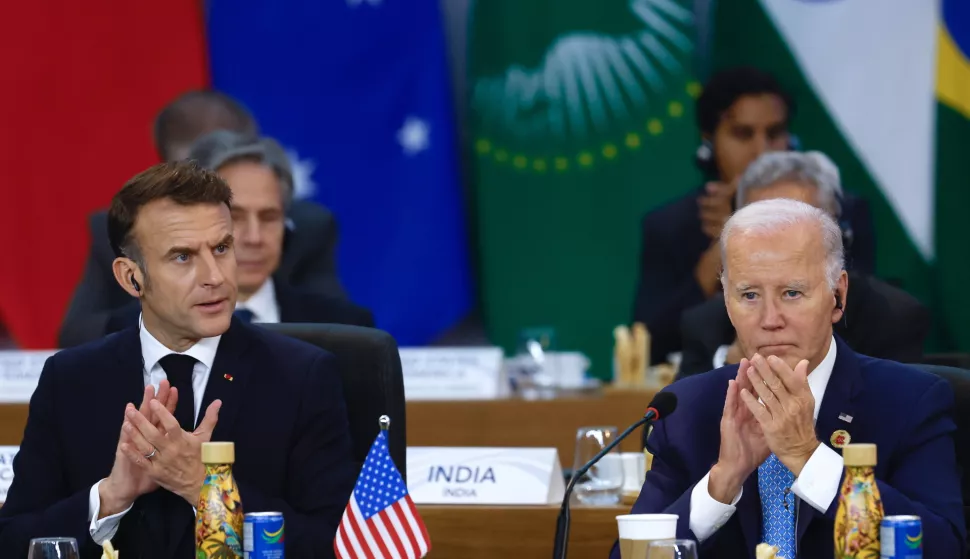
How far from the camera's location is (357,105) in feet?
21.2

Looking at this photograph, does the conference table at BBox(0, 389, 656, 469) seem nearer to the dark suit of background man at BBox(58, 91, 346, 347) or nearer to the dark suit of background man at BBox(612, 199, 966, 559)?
the dark suit of background man at BBox(58, 91, 346, 347)

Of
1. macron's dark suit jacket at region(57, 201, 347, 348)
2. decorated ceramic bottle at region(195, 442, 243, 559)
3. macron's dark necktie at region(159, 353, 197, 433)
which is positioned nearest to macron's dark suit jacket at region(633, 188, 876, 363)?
macron's dark suit jacket at region(57, 201, 347, 348)

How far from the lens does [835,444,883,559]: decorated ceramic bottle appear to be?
2170 mm

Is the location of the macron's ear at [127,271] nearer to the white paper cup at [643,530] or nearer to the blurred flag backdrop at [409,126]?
the white paper cup at [643,530]

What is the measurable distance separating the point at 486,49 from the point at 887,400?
3.95 meters

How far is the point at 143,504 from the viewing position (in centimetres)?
288

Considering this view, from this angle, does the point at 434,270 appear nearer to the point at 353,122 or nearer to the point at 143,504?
the point at 353,122

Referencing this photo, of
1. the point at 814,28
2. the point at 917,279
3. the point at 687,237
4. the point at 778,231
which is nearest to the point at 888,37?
the point at 814,28

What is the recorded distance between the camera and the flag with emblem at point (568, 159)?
639 centimetres

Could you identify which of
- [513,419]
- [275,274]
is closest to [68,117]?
[275,274]

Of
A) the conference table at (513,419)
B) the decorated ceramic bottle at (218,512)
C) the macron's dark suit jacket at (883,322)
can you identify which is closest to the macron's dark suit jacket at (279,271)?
the conference table at (513,419)

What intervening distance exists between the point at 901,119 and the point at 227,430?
3.88m

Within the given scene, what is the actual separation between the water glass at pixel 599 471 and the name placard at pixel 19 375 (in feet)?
5.86

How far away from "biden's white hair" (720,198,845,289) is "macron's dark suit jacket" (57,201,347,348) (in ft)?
6.82
